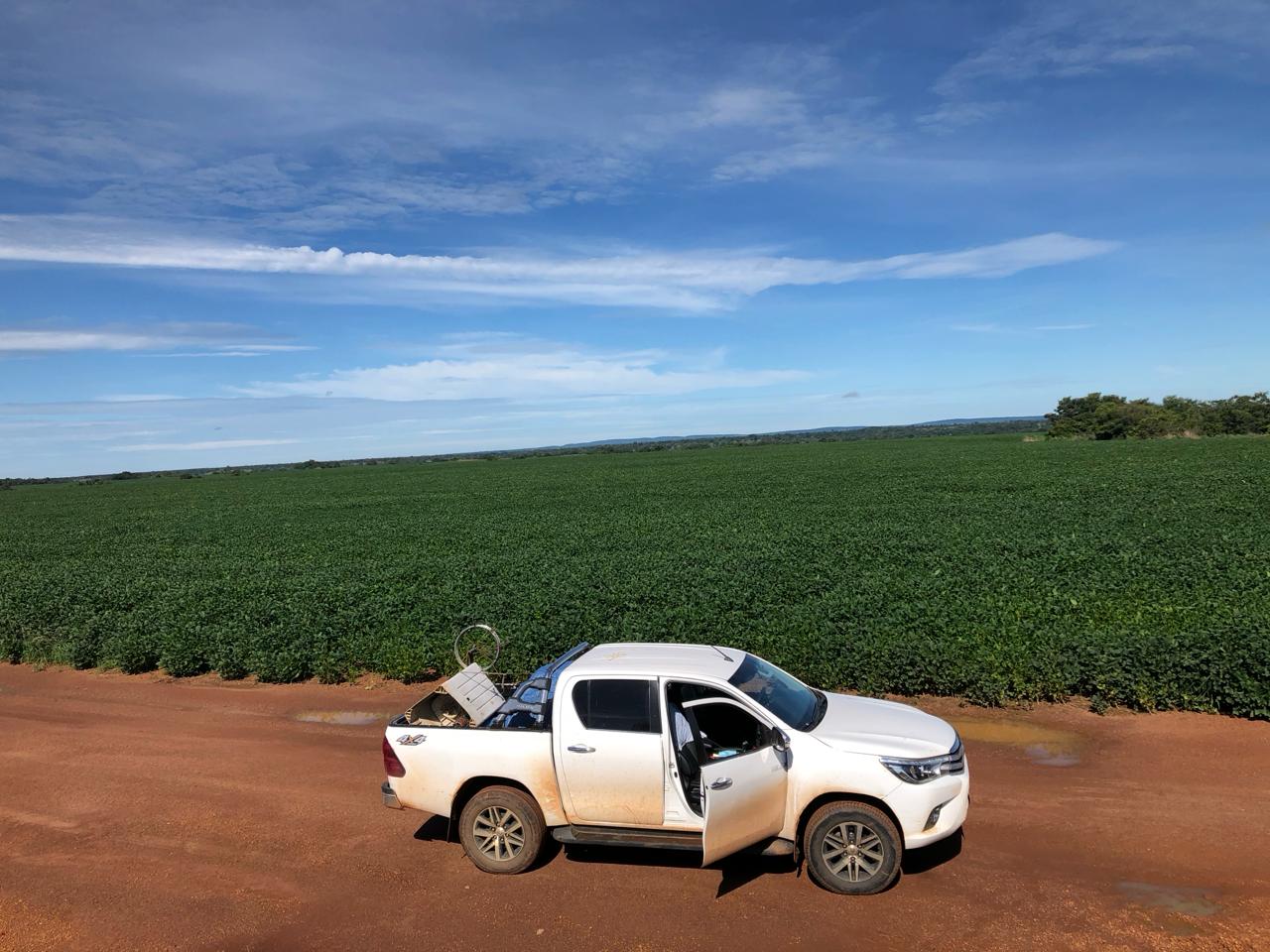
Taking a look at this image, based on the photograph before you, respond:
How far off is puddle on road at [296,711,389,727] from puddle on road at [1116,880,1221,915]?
8853 millimetres

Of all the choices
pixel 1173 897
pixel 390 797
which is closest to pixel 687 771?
pixel 390 797

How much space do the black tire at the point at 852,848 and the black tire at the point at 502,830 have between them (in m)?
2.23

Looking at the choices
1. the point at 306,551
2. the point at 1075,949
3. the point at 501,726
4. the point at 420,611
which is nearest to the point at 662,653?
the point at 501,726

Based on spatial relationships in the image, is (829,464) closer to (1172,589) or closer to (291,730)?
(1172,589)

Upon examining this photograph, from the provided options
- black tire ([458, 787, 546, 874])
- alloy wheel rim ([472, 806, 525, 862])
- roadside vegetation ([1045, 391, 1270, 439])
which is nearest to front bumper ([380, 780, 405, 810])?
black tire ([458, 787, 546, 874])

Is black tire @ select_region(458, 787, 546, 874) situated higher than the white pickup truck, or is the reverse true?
the white pickup truck

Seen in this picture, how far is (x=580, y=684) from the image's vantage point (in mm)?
6520

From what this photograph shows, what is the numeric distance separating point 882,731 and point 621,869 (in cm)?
247

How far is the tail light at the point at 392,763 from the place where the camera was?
22.2ft

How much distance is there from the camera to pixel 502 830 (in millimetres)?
6613

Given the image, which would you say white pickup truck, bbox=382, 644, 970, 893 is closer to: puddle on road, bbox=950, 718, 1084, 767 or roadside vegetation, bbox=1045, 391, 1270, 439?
puddle on road, bbox=950, 718, 1084, 767

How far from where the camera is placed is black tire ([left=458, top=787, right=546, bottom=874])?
6.53m

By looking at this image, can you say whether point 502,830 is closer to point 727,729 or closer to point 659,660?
point 659,660

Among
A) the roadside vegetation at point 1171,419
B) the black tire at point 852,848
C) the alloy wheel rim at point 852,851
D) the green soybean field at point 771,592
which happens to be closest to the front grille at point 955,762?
the black tire at point 852,848
